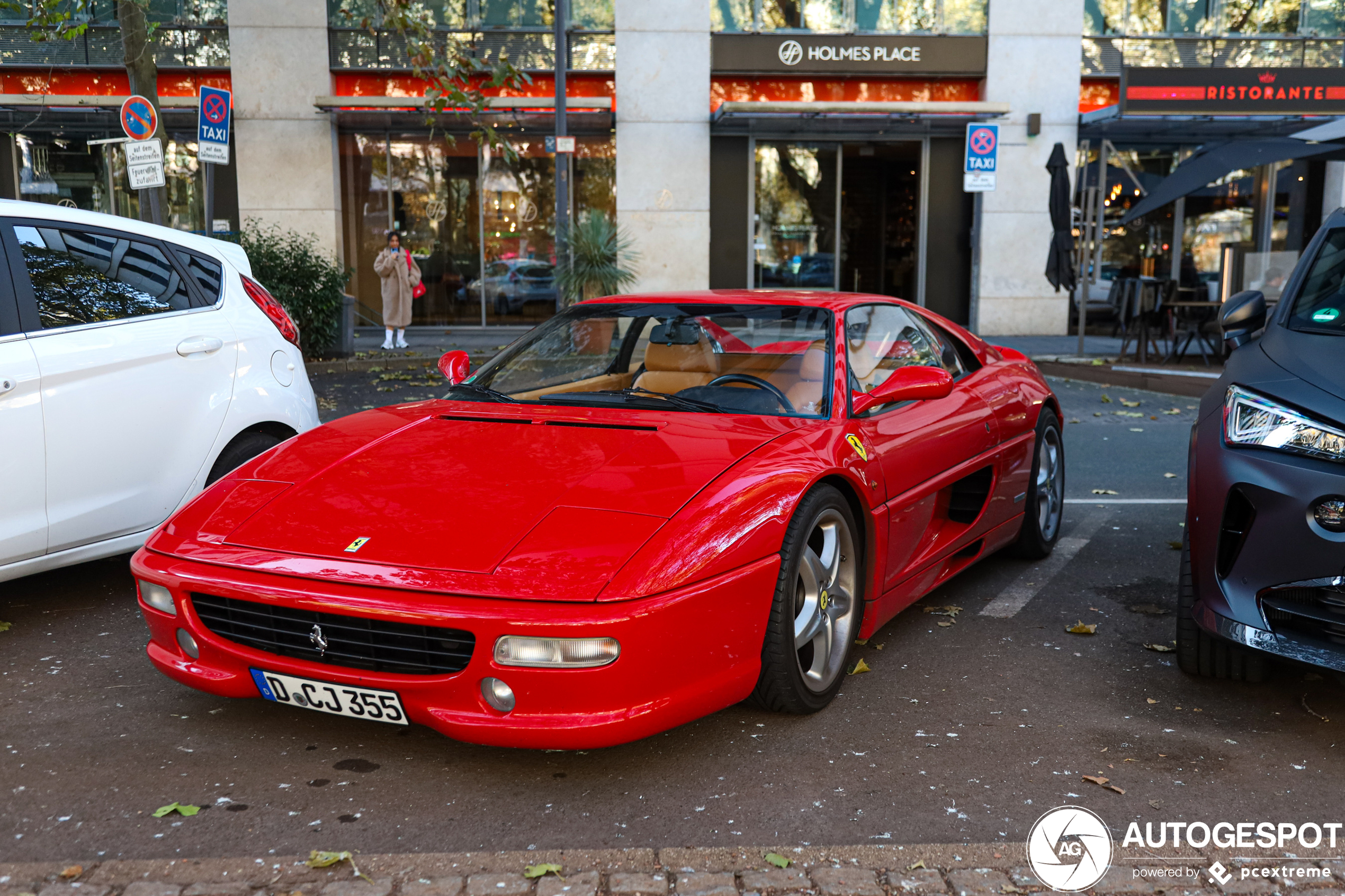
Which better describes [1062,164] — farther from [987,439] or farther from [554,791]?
[554,791]

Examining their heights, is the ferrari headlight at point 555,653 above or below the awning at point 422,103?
below

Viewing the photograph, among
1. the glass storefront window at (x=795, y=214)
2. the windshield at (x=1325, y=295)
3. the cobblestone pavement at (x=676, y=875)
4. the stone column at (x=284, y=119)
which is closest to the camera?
the cobblestone pavement at (x=676, y=875)

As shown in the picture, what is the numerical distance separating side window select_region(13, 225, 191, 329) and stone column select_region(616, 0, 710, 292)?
47.8 feet

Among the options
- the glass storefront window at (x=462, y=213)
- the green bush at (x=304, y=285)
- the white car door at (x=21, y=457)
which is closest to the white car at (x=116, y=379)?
the white car door at (x=21, y=457)

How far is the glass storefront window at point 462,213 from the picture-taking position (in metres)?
19.9

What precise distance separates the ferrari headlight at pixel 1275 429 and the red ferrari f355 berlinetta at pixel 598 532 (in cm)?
94

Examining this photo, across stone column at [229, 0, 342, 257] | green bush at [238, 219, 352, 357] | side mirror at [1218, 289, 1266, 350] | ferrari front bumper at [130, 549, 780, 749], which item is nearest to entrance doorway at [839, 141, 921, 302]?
stone column at [229, 0, 342, 257]

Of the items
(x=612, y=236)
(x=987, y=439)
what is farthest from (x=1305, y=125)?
(x=987, y=439)

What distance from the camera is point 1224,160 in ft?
45.7

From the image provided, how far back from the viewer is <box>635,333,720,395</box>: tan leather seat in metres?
4.27

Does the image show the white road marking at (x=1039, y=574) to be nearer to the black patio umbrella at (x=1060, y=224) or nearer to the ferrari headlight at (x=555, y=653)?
the ferrari headlight at (x=555, y=653)

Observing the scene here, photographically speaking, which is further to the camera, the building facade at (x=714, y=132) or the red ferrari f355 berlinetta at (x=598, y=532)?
the building facade at (x=714, y=132)

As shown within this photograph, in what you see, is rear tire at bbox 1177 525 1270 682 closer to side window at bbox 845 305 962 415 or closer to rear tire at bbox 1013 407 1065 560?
side window at bbox 845 305 962 415

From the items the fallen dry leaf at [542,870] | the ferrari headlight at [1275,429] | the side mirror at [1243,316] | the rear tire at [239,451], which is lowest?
the fallen dry leaf at [542,870]
